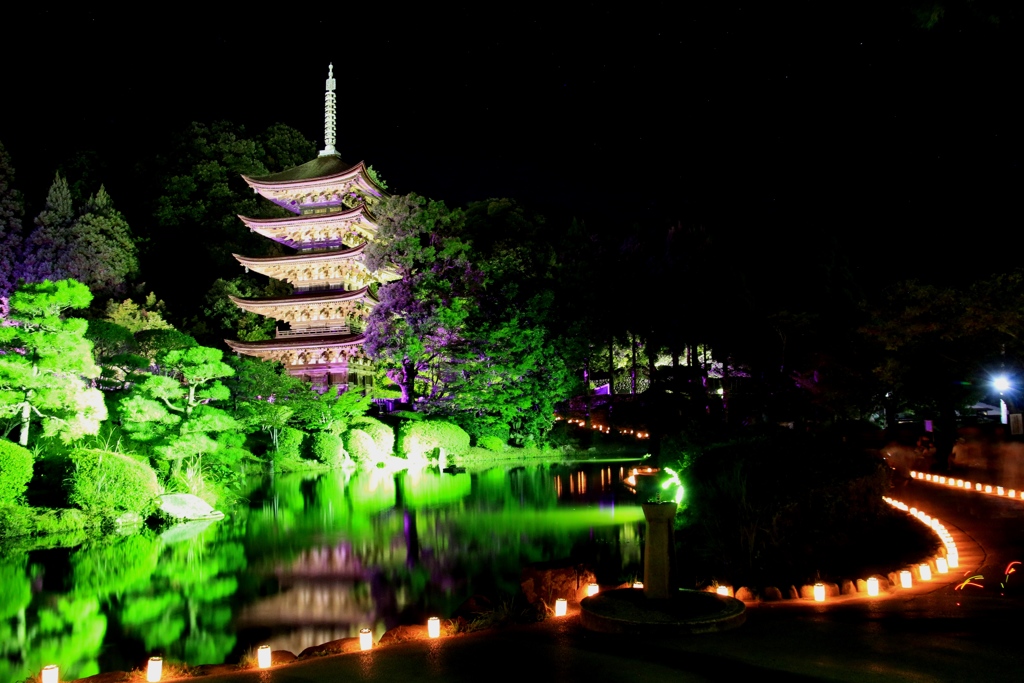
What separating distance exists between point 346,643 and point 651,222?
1626 inches

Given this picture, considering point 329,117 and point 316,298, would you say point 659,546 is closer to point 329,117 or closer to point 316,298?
point 316,298

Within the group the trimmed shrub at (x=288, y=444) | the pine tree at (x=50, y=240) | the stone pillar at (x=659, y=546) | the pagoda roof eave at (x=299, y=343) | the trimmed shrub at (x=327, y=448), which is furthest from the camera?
the pine tree at (x=50, y=240)

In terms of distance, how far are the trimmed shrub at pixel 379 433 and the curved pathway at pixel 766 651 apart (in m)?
20.0

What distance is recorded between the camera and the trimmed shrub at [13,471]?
12062 mm

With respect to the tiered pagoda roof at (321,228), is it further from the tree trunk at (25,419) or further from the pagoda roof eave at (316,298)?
the tree trunk at (25,419)

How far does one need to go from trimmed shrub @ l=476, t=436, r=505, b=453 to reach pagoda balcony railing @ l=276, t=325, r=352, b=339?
7.12 m

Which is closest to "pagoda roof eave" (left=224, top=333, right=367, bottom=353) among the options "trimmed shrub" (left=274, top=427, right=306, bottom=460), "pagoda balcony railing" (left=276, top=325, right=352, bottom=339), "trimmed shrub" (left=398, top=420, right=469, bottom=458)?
"pagoda balcony railing" (left=276, top=325, right=352, bottom=339)

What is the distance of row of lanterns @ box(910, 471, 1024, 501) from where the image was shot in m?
12.3

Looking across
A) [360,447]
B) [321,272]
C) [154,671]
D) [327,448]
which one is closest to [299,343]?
[321,272]

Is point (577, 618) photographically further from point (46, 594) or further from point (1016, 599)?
point (46, 594)

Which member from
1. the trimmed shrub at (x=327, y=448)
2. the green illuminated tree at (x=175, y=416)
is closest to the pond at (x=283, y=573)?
the green illuminated tree at (x=175, y=416)

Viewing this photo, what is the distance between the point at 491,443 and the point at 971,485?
16855mm

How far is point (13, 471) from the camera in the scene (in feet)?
39.8

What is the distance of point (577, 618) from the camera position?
6.16 m
